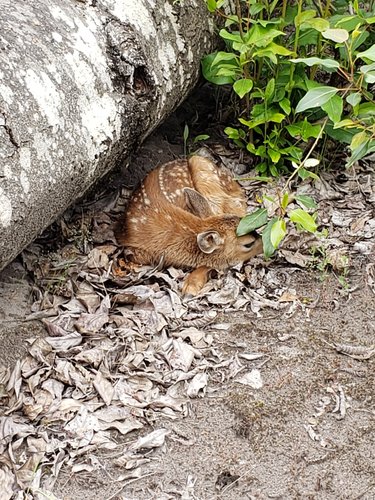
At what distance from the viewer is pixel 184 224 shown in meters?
5.60

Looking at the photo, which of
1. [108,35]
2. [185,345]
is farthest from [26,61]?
[185,345]

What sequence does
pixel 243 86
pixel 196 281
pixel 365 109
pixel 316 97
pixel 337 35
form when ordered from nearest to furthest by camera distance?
pixel 337 35
pixel 316 97
pixel 365 109
pixel 196 281
pixel 243 86

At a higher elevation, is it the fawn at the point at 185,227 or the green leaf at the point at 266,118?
the green leaf at the point at 266,118

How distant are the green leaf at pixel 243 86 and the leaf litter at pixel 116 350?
1.06 meters

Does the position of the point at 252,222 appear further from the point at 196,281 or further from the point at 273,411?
the point at 273,411

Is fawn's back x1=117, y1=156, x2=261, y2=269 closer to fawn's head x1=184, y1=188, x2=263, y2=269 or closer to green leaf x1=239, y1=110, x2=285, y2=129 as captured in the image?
fawn's head x1=184, y1=188, x2=263, y2=269

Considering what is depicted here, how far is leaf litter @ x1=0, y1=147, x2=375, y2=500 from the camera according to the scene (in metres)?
3.95

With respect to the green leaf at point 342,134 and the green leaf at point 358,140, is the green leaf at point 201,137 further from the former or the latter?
the green leaf at point 358,140

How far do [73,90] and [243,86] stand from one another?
4.69 ft

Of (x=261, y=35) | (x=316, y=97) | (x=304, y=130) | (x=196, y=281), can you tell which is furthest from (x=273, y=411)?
(x=261, y=35)

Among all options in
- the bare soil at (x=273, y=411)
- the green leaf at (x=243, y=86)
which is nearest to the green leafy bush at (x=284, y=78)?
the green leaf at (x=243, y=86)

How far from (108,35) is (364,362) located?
258 centimetres

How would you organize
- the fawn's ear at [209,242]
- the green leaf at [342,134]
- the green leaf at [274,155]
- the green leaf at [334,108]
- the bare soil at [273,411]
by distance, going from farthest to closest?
the green leaf at [274,155] < the green leaf at [342,134] < the fawn's ear at [209,242] < the green leaf at [334,108] < the bare soil at [273,411]

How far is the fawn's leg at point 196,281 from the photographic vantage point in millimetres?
5176
